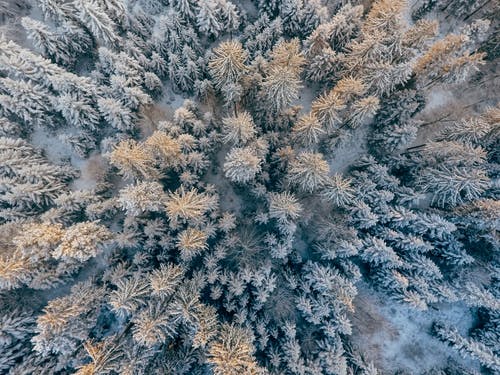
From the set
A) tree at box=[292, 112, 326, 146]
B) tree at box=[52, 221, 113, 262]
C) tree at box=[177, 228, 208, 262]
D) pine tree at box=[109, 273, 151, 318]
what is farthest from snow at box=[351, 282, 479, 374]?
tree at box=[52, 221, 113, 262]

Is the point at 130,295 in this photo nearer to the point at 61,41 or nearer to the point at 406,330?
the point at 61,41

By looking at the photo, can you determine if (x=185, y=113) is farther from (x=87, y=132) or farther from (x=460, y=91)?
(x=460, y=91)

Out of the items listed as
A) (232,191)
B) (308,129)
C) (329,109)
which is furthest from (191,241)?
Answer: (329,109)

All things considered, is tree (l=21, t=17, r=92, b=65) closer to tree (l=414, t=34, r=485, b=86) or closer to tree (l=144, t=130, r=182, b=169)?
tree (l=144, t=130, r=182, b=169)

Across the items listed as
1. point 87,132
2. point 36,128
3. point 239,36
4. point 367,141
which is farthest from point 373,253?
point 36,128

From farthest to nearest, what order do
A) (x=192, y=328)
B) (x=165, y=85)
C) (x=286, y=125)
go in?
→ (x=165, y=85), (x=286, y=125), (x=192, y=328)

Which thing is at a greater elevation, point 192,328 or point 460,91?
point 192,328

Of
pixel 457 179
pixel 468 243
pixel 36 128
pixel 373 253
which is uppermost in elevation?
pixel 36 128
